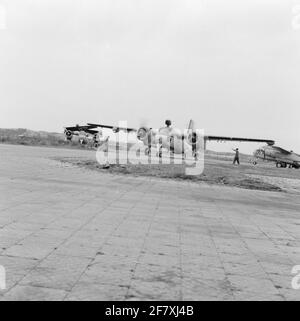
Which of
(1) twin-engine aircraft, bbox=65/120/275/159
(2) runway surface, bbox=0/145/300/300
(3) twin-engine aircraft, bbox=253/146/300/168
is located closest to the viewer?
(2) runway surface, bbox=0/145/300/300

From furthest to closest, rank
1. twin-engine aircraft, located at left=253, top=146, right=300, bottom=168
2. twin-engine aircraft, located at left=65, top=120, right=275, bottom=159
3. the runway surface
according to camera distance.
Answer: twin-engine aircraft, located at left=253, top=146, right=300, bottom=168 → twin-engine aircraft, located at left=65, top=120, right=275, bottom=159 → the runway surface

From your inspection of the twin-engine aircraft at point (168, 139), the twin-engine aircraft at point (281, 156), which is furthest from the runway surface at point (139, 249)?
the twin-engine aircraft at point (281, 156)

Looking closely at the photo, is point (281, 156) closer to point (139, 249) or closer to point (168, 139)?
point (168, 139)

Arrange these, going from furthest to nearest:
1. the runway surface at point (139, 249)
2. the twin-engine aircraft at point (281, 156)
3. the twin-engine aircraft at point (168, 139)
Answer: the twin-engine aircraft at point (281, 156)
the twin-engine aircraft at point (168, 139)
the runway surface at point (139, 249)

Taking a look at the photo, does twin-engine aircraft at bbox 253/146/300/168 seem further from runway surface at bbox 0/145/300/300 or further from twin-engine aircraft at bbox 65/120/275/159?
runway surface at bbox 0/145/300/300

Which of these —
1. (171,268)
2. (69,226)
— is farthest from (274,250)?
(69,226)

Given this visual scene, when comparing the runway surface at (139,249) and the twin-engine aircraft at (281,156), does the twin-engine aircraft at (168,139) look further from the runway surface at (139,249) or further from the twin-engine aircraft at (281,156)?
the runway surface at (139,249)

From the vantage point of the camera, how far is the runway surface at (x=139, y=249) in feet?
14.0

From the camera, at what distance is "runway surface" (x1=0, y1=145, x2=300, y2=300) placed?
169 inches

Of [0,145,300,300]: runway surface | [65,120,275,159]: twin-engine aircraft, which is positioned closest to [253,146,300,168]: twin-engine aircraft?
[65,120,275,159]: twin-engine aircraft

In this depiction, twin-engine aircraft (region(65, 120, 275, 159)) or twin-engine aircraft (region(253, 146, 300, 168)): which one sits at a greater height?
twin-engine aircraft (region(65, 120, 275, 159))

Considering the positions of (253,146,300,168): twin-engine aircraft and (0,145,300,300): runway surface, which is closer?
(0,145,300,300): runway surface

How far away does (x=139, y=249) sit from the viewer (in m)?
6.00
